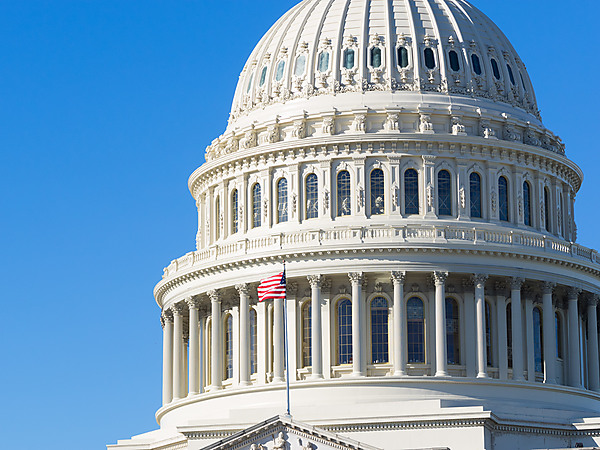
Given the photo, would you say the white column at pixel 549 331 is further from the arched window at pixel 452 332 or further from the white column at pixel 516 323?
the arched window at pixel 452 332

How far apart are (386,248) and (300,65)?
14.6 meters

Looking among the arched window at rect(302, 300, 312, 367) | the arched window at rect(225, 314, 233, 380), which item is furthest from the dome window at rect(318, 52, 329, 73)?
the arched window at rect(225, 314, 233, 380)

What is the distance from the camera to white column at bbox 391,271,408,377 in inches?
3976

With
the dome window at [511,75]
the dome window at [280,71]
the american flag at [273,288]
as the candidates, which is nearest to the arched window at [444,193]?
the dome window at [511,75]

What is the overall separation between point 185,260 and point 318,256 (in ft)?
36.7

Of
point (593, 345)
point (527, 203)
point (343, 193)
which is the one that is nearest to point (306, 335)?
point (343, 193)

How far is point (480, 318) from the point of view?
10256 cm

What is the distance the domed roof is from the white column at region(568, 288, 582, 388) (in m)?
11.7

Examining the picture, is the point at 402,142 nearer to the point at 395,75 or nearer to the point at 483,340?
the point at 395,75

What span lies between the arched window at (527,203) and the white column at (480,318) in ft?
21.4

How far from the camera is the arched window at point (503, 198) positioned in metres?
106

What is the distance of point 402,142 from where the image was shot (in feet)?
344

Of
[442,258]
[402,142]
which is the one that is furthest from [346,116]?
[442,258]

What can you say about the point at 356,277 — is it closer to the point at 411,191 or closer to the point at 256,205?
the point at 411,191
